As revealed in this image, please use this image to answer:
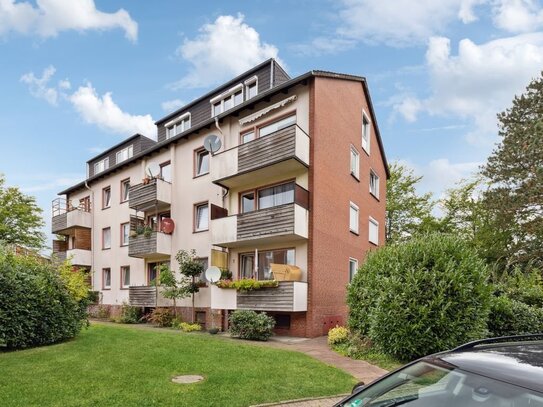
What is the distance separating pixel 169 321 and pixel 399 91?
1308cm

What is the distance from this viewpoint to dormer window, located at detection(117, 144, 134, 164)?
26.6 m

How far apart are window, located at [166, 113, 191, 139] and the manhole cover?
16509 mm

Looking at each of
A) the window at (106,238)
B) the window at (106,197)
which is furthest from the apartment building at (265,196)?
the window at (106,197)

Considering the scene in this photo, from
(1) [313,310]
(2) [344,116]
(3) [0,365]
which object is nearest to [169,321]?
(1) [313,310]

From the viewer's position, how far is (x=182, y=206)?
1983 centimetres

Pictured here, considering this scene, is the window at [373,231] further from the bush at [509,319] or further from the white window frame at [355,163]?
the bush at [509,319]

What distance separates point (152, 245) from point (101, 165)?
13.0m

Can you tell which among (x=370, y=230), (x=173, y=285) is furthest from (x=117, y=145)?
(x=370, y=230)

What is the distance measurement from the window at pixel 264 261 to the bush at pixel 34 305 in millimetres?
6772

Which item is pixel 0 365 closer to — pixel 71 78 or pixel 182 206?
pixel 71 78

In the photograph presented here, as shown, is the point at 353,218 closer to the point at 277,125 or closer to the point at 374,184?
the point at 374,184

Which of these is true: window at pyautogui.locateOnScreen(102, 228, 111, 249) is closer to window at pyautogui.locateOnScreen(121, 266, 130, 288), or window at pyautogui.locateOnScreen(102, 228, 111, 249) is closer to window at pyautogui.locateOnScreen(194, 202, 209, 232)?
window at pyautogui.locateOnScreen(121, 266, 130, 288)

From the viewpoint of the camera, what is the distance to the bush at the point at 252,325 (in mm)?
13414

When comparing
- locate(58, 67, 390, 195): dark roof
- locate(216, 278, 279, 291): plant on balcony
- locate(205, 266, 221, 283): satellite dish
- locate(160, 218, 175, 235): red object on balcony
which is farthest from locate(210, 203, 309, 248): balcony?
locate(58, 67, 390, 195): dark roof
